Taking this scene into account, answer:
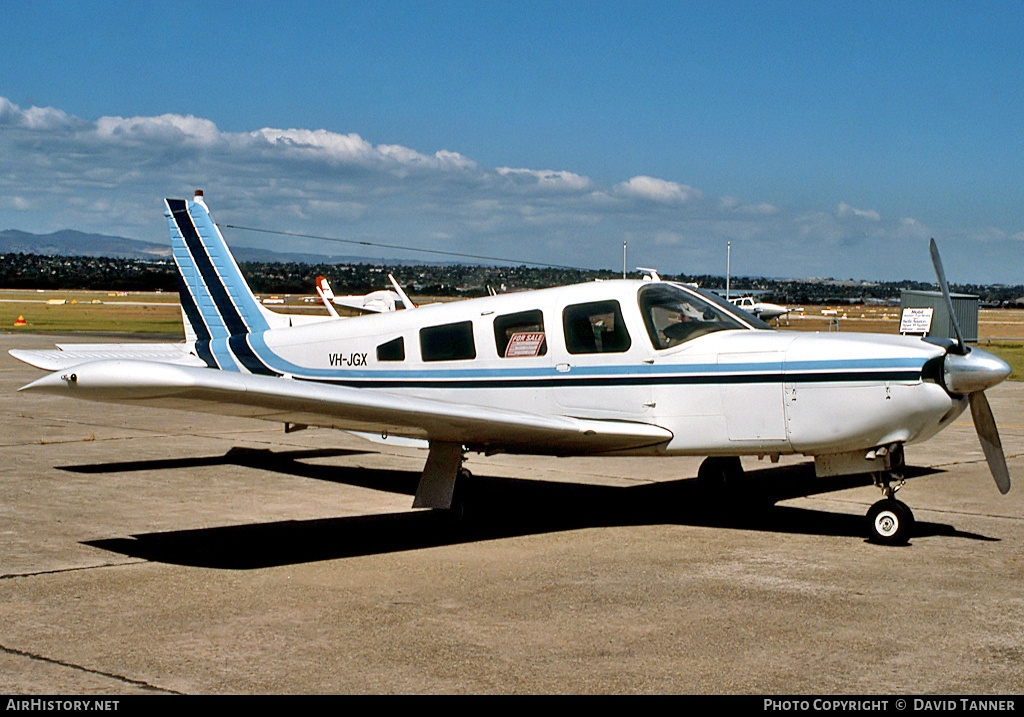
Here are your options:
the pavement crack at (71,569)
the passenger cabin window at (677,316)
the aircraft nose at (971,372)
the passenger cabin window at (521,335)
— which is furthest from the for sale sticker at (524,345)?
the pavement crack at (71,569)

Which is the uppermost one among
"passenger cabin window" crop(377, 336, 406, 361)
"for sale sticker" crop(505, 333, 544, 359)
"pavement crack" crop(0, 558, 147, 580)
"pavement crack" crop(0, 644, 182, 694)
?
"for sale sticker" crop(505, 333, 544, 359)

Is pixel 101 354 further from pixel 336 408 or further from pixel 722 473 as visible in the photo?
pixel 722 473

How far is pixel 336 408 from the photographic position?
7.59 meters

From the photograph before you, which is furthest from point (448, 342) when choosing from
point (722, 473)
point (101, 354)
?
point (101, 354)

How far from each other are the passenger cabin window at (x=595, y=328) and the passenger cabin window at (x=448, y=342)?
99cm

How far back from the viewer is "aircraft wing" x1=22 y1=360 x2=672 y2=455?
21.0 feet

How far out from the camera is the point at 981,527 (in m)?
8.95

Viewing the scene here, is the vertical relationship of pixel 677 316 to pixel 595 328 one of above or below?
above

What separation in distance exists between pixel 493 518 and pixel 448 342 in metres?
1.68

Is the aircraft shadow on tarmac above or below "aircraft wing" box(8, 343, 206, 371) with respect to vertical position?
below

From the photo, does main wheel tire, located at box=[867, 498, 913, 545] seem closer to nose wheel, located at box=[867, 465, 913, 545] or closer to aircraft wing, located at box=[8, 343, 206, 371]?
nose wheel, located at box=[867, 465, 913, 545]

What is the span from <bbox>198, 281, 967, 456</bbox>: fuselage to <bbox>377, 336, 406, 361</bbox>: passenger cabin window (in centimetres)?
1

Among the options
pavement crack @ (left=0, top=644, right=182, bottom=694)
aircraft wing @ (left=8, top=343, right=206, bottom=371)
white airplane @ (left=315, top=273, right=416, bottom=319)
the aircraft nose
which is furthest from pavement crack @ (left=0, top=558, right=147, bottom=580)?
white airplane @ (left=315, top=273, right=416, bottom=319)
